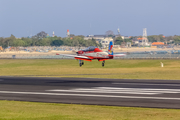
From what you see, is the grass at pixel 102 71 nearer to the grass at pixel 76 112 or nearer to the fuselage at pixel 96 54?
the fuselage at pixel 96 54

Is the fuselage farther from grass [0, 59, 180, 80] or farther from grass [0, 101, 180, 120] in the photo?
grass [0, 101, 180, 120]

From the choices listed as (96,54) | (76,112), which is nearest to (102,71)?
(96,54)

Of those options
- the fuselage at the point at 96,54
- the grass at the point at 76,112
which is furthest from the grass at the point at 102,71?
the grass at the point at 76,112

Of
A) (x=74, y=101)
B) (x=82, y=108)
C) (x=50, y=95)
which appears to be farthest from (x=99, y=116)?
(x=50, y=95)

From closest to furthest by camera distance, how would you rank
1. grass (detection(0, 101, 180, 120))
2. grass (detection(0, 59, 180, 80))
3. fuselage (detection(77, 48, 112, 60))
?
grass (detection(0, 101, 180, 120)), grass (detection(0, 59, 180, 80)), fuselage (detection(77, 48, 112, 60))

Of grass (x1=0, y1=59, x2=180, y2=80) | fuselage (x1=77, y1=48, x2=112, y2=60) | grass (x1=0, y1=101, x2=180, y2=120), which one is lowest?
grass (x1=0, y1=59, x2=180, y2=80)

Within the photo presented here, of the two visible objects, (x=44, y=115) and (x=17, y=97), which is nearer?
(x=44, y=115)

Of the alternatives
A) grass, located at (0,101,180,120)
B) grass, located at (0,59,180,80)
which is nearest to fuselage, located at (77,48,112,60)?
grass, located at (0,59,180,80)

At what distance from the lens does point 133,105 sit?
20.7 m

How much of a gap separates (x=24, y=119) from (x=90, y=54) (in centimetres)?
4001

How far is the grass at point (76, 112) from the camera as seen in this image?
54.5ft

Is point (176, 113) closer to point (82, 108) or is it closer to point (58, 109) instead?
point (82, 108)

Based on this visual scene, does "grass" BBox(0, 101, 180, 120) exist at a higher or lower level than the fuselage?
lower

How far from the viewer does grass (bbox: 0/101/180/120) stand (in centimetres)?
1662
